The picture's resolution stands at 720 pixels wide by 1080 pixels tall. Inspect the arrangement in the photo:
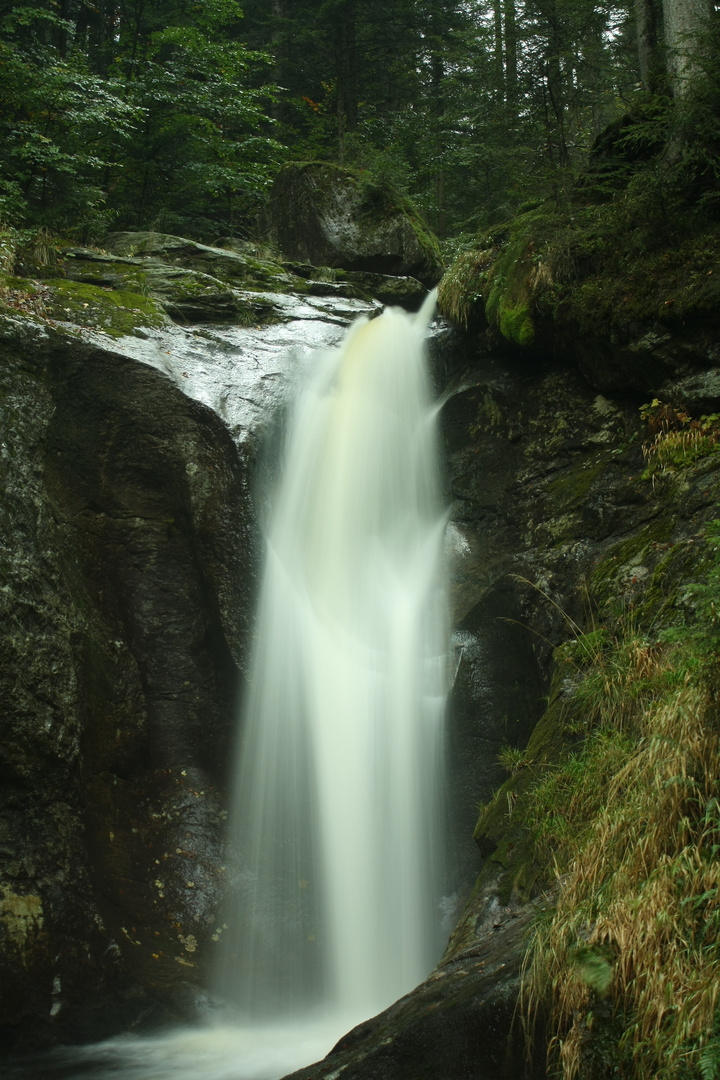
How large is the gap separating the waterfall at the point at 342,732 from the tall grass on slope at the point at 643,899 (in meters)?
2.27

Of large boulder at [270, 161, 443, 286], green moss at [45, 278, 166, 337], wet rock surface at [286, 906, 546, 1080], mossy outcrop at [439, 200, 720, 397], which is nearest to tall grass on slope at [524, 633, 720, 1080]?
wet rock surface at [286, 906, 546, 1080]

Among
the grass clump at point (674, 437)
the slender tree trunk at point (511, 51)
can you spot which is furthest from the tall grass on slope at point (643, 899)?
the slender tree trunk at point (511, 51)

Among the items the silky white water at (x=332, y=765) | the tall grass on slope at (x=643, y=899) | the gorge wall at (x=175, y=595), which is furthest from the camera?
the silky white water at (x=332, y=765)

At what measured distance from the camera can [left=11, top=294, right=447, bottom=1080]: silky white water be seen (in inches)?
228

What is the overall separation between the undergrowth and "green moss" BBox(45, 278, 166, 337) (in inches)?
249

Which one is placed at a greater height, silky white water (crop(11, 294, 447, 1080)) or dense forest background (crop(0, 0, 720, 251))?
dense forest background (crop(0, 0, 720, 251))

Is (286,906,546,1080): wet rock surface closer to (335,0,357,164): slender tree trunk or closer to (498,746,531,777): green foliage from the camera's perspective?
(498,746,531,777): green foliage

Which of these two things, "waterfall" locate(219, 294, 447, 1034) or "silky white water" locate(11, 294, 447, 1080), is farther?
"waterfall" locate(219, 294, 447, 1034)

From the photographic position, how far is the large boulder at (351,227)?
43.8 ft

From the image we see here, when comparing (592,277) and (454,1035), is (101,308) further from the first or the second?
(454,1035)

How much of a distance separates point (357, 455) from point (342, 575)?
1.56 metres

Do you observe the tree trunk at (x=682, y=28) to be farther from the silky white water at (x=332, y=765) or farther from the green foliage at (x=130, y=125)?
the green foliage at (x=130, y=125)

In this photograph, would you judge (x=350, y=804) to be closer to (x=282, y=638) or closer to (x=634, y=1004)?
(x=282, y=638)

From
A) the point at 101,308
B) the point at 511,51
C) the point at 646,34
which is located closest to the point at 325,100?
the point at 511,51
